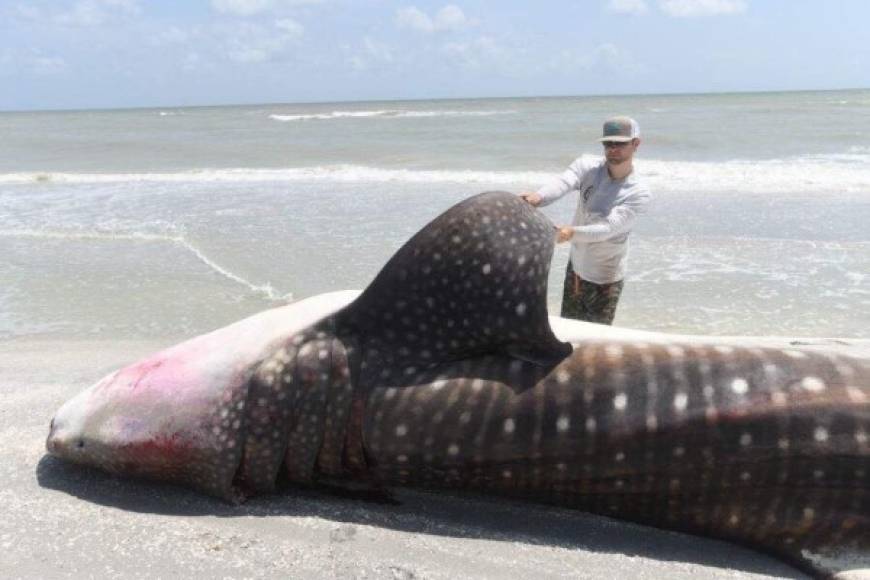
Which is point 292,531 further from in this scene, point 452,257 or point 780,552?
point 780,552

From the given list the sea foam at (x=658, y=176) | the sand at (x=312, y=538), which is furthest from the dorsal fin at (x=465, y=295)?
the sea foam at (x=658, y=176)

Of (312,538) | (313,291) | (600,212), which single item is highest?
(600,212)

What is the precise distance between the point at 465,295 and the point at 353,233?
7.59 m

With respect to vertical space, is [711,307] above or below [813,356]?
below

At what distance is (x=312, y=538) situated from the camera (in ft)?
10.6

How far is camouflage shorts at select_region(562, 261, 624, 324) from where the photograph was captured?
5148 mm

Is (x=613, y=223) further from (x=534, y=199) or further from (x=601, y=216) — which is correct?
(x=534, y=199)

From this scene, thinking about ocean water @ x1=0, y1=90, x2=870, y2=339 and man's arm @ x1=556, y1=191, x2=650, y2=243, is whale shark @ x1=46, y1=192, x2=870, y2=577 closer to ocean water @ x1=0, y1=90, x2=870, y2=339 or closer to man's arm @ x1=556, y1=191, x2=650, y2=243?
man's arm @ x1=556, y1=191, x2=650, y2=243

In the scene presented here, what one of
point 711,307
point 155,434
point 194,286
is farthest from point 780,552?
point 194,286

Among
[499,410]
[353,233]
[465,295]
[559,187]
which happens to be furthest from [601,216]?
[353,233]

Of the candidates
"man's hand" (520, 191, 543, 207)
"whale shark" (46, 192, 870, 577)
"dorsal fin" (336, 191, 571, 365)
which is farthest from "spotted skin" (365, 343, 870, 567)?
"man's hand" (520, 191, 543, 207)

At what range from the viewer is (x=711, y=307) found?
24.2 ft

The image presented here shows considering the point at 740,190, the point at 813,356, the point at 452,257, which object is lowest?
the point at 740,190

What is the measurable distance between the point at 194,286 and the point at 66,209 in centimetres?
730
